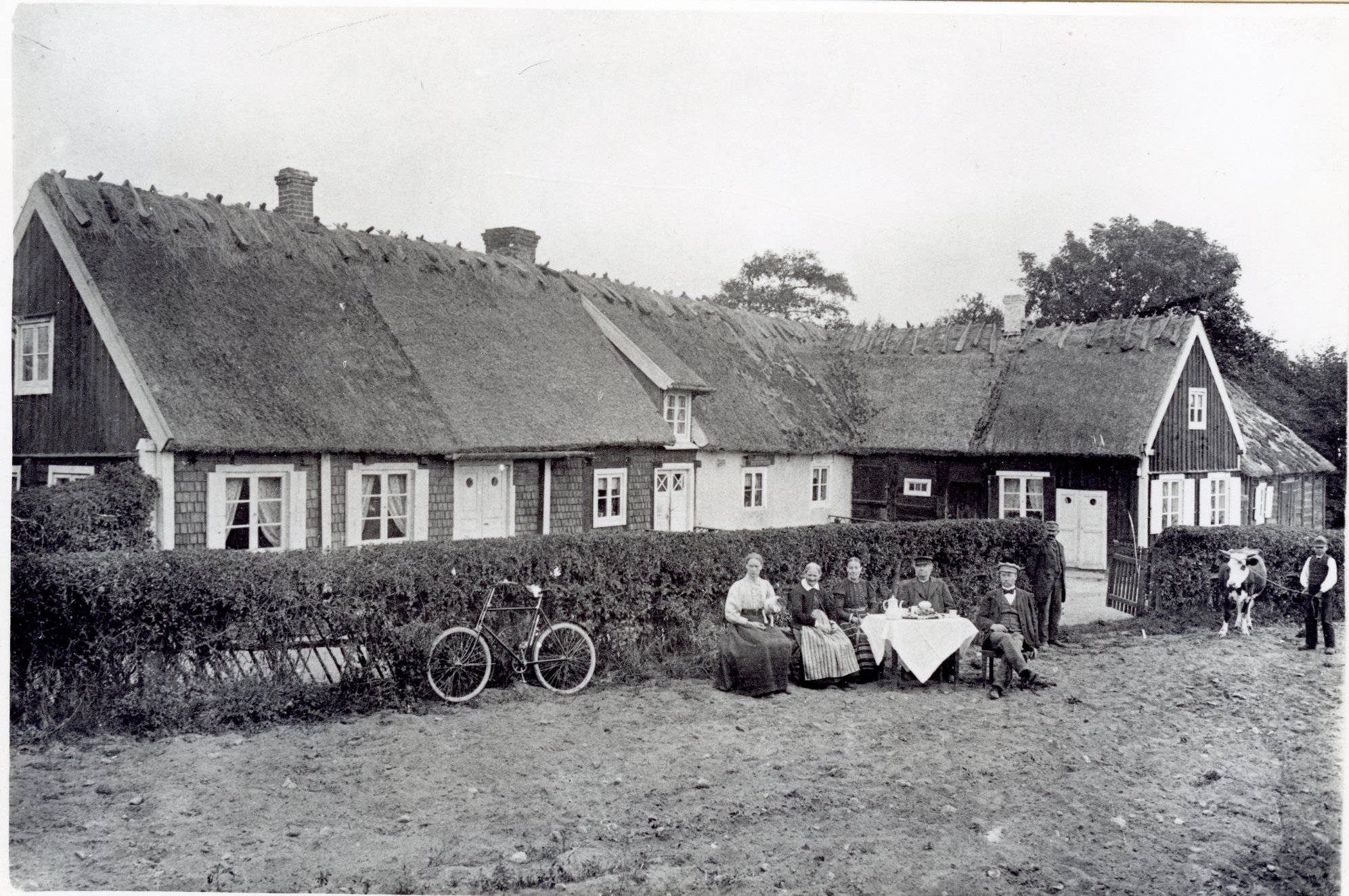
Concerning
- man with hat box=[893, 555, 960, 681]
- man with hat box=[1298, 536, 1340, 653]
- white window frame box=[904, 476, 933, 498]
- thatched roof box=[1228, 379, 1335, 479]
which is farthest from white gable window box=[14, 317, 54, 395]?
thatched roof box=[1228, 379, 1335, 479]

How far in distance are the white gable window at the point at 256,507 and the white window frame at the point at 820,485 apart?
13.6m

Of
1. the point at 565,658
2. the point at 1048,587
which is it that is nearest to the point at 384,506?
A: the point at 565,658

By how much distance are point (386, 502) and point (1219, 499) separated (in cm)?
1928

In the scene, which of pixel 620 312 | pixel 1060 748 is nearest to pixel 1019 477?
pixel 620 312

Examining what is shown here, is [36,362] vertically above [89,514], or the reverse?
[36,362]

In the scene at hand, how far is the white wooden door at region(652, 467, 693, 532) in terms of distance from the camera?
1995 centimetres

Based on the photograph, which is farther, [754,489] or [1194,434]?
[754,489]

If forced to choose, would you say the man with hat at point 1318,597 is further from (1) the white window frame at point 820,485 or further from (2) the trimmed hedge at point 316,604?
(1) the white window frame at point 820,485

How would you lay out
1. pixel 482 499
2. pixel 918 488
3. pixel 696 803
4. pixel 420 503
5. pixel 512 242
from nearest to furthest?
pixel 696 803
pixel 420 503
pixel 482 499
pixel 512 242
pixel 918 488

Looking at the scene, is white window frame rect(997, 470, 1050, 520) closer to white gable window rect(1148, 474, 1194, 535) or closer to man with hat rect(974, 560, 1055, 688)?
white gable window rect(1148, 474, 1194, 535)

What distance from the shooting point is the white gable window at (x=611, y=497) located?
1834cm

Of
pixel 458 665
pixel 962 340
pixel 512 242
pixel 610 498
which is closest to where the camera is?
pixel 458 665

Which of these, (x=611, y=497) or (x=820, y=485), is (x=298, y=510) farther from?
(x=820, y=485)

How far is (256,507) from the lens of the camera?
13.4 metres
